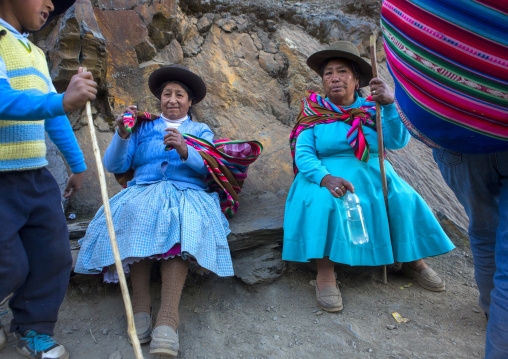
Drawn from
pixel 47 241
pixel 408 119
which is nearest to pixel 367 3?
pixel 408 119

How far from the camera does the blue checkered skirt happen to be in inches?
88.6

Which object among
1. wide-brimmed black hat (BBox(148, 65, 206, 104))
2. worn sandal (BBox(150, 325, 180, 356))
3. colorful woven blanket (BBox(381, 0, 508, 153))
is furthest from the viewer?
wide-brimmed black hat (BBox(148, 65, 206, 104))

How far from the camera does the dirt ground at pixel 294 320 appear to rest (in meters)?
2.15

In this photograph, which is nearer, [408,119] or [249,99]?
[408,119]

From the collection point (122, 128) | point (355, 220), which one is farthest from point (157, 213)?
point (355, 220)

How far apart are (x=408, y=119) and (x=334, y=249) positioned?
117 cm

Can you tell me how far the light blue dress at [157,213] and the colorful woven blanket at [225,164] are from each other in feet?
0.33

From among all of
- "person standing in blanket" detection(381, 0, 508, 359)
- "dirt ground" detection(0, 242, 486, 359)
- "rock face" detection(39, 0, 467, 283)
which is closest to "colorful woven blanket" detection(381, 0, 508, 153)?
"person standing in blanket" detection(381, 0, 508, 359)

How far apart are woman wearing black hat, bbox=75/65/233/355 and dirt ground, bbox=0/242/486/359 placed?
0.26 m

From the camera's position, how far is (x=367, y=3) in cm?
556

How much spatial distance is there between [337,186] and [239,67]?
2.76 meters

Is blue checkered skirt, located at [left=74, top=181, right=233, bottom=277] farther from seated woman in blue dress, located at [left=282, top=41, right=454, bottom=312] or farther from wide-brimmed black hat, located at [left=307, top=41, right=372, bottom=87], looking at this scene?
wide-brimmed black hat, located at [left=307, top=41, right=372, bottom=87]

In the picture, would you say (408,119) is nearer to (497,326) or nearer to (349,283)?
(497,326)

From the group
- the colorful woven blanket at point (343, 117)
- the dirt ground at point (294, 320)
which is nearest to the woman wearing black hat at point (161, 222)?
the dirt ground at point (294, 320)
